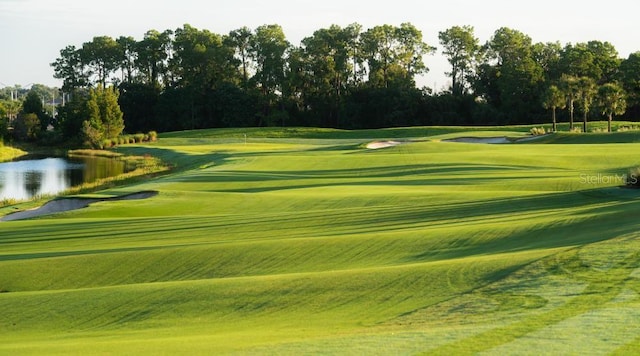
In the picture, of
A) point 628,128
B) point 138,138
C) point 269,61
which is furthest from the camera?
point 269,61

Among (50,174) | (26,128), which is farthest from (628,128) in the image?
(26,128)

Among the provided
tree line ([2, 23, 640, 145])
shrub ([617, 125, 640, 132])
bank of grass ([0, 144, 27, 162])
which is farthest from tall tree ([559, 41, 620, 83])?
bank of grass ([0, 144, 27, 162])

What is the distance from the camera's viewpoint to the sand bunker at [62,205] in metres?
27.8

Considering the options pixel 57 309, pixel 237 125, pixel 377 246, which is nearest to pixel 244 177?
pixel 377 246

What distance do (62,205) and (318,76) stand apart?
81.6 m

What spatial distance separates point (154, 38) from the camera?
117m

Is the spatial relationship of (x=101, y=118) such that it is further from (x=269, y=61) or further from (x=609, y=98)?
(x=609, y=98)

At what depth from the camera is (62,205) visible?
97.9ft

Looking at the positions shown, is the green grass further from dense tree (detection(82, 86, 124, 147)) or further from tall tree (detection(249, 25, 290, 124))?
tall tree (detection(249, 25, 290, 124))

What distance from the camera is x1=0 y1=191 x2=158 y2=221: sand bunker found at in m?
27.8

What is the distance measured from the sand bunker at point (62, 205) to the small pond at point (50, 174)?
29.1 ft

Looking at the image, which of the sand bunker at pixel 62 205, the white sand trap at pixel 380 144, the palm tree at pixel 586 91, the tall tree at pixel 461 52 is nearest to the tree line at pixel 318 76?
the tall tree at pixel 461 52

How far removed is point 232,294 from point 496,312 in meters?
4.53

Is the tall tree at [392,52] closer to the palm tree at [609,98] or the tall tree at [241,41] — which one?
the tall tree at [241,41]
